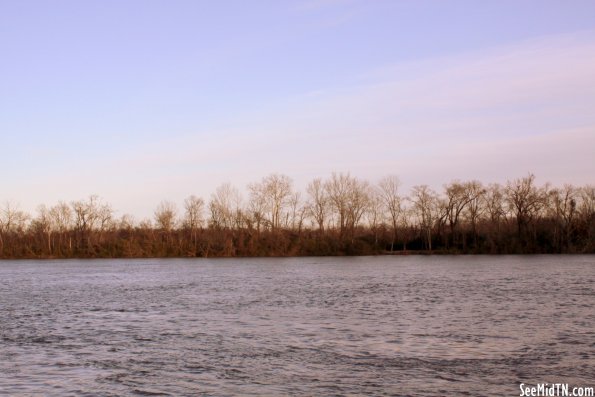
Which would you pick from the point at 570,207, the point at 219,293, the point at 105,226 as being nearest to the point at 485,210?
the point at 570,207

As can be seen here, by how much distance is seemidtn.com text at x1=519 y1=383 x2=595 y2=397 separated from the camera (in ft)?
40.5

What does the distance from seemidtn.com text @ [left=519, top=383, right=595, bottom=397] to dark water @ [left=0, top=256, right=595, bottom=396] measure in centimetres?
31

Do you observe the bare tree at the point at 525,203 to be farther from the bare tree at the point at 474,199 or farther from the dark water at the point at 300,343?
the dark water at the point at 300,343

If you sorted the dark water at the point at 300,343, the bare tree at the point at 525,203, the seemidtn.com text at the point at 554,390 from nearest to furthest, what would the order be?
the seemidtn.com text at the point at 554,390 < the dark water at the point at 300,343 < the bare tree at the point at 525,203

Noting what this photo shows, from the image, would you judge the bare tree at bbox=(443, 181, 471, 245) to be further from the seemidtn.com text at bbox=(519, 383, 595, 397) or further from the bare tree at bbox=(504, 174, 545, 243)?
the seemidtn.com text at bbox=(519, 383, 595, 397)

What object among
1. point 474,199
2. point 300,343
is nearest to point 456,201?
point 474,199

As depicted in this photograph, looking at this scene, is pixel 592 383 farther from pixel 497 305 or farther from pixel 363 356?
pixel 497 305

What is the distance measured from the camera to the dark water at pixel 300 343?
13.8 m

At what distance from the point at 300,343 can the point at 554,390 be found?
765 centimetres

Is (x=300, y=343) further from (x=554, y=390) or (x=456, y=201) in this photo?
(x=456, y=201)

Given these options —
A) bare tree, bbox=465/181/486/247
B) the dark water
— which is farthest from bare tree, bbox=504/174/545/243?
the dark water

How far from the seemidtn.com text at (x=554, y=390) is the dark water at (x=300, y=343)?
1.01 feet

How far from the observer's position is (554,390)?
41.5ft

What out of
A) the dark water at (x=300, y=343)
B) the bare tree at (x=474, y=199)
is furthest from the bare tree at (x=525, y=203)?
the dark water at (x=300, y=343)
